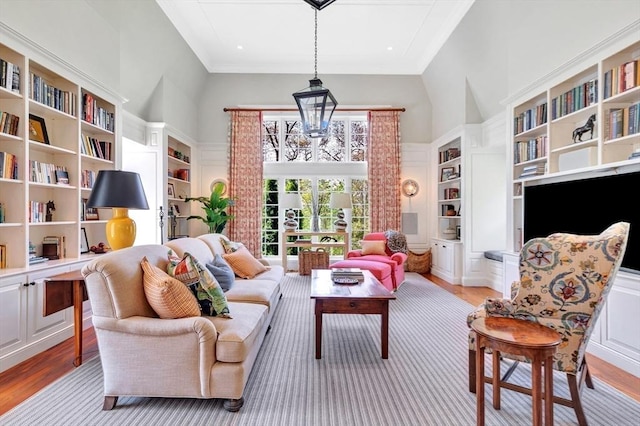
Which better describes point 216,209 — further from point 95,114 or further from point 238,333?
point 238,333

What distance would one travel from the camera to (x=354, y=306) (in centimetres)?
286

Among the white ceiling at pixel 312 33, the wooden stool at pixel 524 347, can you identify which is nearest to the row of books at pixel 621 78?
the wooden stool at pixel 524 347

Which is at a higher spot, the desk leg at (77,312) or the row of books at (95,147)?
the row of books at (95,147)

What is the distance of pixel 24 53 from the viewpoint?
9.21ft

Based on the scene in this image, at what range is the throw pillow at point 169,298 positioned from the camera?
2.12 m

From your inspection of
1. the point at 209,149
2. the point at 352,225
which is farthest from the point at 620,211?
the point at 209,149

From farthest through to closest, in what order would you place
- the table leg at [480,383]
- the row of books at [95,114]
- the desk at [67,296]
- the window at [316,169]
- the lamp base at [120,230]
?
the window at [316,169] → the row of books at [95,114] → the lamp base at [120,230] → the desk at [67,296] → the table leg at [480,383]

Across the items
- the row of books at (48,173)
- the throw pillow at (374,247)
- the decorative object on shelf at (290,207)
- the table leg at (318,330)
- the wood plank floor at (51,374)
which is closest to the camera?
the wood plank floor at (51,374)

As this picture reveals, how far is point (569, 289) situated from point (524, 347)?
63 cm

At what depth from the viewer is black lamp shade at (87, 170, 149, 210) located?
2.88 m

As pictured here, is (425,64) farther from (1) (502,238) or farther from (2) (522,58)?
(1) (502,238)

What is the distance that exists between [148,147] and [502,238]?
20.5ft

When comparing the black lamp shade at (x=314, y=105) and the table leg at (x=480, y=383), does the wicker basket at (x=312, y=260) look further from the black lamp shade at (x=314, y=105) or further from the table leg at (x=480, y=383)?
the table leg at (x=480, y=383)

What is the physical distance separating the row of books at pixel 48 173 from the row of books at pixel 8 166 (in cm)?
23
